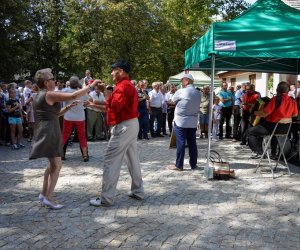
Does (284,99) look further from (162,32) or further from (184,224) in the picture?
(162,32)

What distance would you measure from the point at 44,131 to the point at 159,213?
1.84 meters

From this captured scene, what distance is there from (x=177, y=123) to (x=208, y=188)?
5.31ft

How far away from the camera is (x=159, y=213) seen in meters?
5.11

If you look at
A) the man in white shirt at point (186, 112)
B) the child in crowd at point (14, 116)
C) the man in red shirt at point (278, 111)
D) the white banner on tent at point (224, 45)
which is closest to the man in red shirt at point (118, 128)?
the white banner on tent at point (224, 45)

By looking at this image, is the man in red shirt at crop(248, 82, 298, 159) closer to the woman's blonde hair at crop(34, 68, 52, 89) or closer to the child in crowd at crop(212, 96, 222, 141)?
the woman's blonde hair at crop(34, 68, 52, 89)

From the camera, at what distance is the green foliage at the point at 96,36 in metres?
28.2

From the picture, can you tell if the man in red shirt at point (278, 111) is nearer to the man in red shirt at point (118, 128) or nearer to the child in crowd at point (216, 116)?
the man in red shirt at point (118, 128)

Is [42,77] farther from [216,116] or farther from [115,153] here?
[216,116]

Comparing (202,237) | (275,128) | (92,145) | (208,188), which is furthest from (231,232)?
(92,145)

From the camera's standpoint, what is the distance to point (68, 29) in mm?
39594

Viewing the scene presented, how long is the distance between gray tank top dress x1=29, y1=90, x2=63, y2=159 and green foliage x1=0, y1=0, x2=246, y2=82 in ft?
69.8

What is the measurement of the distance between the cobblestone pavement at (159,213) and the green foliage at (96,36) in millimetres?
19619

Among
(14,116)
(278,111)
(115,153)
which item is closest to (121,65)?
(115,153)

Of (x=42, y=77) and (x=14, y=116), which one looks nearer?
(x=42, y=77)
